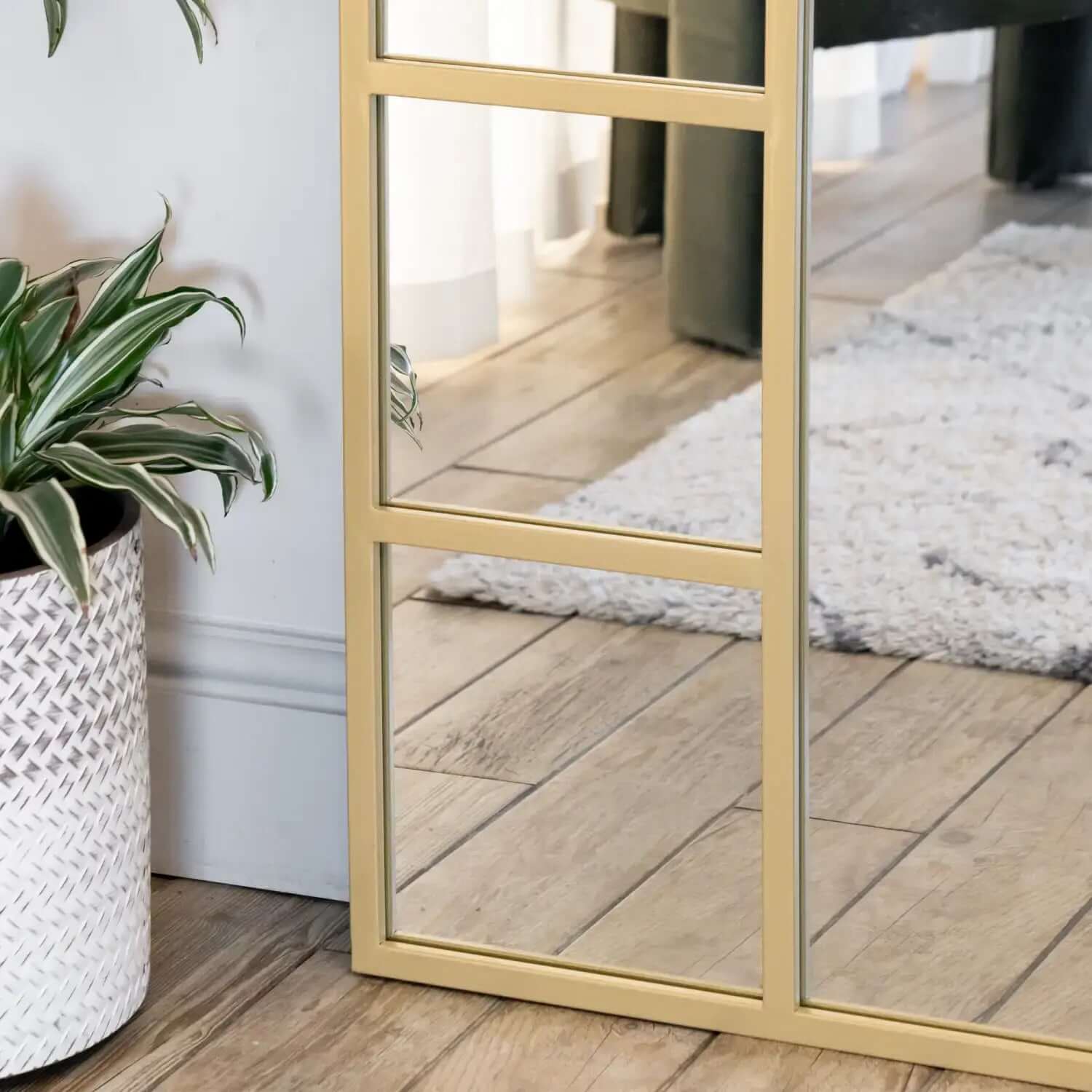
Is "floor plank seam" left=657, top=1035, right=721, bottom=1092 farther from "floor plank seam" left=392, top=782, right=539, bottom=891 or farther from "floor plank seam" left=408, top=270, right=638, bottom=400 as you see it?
"floor plank seam" left=408, top=270, right=638, bottom=400

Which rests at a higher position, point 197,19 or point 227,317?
point 197,19

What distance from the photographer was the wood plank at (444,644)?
5.11ft

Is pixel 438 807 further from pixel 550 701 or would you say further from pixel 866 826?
pixel 866 826

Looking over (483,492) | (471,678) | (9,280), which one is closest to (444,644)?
(471,678)

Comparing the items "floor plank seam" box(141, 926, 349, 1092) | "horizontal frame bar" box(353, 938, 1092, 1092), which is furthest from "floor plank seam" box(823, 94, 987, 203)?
"floor plank seam" box(141, 926, 349, 1092)

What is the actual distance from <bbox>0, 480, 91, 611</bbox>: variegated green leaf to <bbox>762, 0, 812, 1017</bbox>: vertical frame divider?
505 mm

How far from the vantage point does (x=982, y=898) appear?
148 centimetres

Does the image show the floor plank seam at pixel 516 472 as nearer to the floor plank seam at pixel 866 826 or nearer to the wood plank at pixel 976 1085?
the floor plank seam at pixel 866 826

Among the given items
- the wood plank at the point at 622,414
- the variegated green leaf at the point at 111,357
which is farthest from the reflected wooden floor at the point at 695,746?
the variegated green leaf at the point at 111,357

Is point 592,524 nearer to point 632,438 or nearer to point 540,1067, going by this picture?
point 632,438

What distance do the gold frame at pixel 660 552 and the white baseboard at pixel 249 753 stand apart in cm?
11

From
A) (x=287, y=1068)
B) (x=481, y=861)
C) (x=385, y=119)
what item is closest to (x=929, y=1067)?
(x=481, y=861)

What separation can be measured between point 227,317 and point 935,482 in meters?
0.61

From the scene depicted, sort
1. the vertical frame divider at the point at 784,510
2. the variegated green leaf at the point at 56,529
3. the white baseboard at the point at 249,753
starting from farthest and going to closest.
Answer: the white baseboard at the point at 249,753 < the vertical frame divider at the point at 784,510 < the variegated green leaf at the point at 56,529
